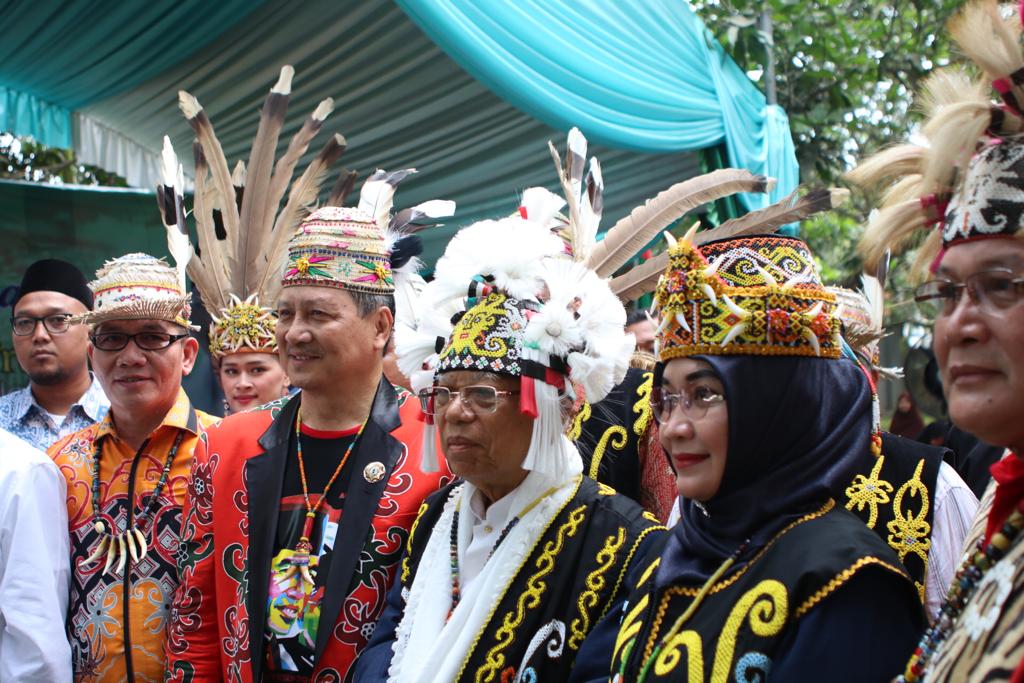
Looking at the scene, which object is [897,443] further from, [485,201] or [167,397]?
[485,201]

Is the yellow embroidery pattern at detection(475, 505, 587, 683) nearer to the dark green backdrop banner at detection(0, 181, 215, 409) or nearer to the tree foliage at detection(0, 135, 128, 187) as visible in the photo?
the dark green backdrop banner at detection(0, 181, 215, 409)

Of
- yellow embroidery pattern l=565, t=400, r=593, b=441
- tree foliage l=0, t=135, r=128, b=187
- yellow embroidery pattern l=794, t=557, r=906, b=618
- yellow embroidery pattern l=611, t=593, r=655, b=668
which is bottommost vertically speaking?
yellow embroidery pattern l=611, t=593, r=655, b=668

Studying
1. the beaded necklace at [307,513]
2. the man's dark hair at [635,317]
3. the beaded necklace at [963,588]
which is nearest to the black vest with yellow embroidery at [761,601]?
the beaded necklace at [963,588]

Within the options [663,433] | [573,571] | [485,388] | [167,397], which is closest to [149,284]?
[167,397]

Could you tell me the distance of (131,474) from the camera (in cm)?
352

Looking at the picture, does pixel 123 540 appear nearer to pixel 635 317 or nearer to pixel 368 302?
pixel 368 302

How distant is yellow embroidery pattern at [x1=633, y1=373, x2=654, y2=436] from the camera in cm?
311

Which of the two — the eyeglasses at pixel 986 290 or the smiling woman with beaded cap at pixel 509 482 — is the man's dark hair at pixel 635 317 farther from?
the eyeglasses at pixel 986 290

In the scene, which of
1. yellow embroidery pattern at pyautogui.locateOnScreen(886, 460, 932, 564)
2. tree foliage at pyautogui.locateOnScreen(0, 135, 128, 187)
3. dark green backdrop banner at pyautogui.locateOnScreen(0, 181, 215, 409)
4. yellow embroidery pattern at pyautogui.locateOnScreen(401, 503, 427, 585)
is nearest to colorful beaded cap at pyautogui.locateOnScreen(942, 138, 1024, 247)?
yellow embroidery pattern at pyautogui.locateOnScreen(886, 460, 932, 564)

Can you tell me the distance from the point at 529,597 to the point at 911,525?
3.01ft

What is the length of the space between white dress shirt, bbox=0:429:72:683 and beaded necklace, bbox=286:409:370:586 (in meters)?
0.82

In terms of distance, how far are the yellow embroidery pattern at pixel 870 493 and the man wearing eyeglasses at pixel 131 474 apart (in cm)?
211

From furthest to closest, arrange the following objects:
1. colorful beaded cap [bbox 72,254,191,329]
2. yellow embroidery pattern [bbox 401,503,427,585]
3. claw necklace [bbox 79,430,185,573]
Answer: colorful beaded cap [bbox 72,254,191,329] < claw necklace [bbox 79,430,185,573] < yellow embroidery pattern [bbox 401,503,427,585]

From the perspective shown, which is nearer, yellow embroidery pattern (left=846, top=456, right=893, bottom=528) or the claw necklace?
yellow embroidery pattern (left=846, top=456, right=893, bottom=528)
